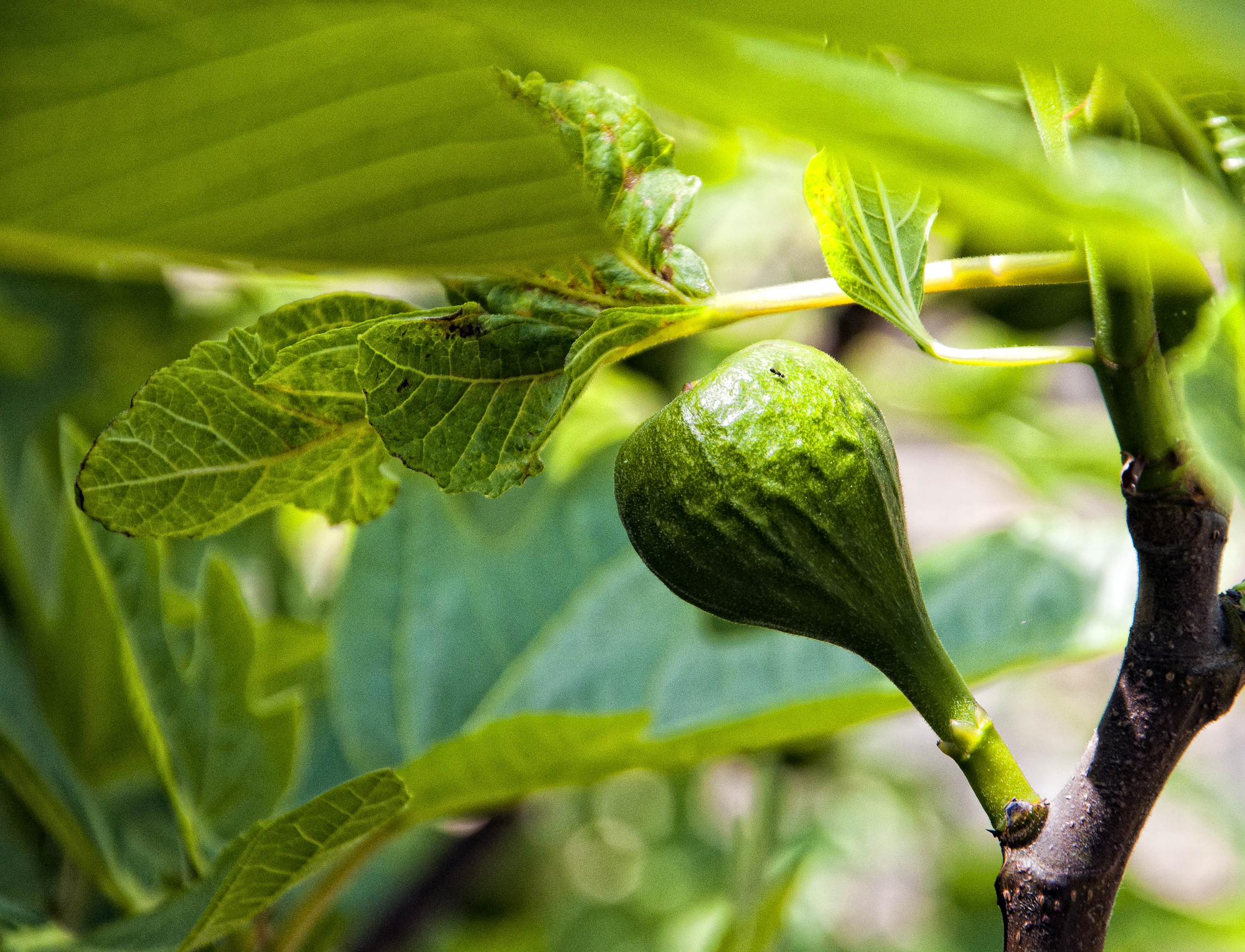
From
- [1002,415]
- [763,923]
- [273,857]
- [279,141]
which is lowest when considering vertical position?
[1002,415]

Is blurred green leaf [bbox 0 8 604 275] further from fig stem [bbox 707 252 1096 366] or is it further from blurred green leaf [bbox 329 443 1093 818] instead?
blurred green leaf [bbox 329 443 1093 818]

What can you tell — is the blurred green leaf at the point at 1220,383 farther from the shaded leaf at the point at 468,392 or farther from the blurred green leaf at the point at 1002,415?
the blurred green leaf at the point at 1002,415

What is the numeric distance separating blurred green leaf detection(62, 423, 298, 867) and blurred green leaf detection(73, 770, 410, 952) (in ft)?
0.33

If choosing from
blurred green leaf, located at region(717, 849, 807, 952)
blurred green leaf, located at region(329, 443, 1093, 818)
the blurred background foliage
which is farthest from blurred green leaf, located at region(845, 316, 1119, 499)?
blurred green leaf, located at region(717, 849, 807, 952)

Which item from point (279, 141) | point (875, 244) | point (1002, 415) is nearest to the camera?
point (279, 141)

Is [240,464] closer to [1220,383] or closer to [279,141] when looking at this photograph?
[279,141]

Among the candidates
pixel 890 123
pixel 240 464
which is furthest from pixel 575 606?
pixel 890 123

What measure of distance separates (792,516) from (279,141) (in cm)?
23

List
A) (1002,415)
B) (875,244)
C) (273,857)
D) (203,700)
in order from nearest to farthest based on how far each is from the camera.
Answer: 1. (875,244)
2. (273,857)
3. (203,700)
4. (1002,415)

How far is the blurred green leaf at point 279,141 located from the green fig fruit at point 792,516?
4.9 inches

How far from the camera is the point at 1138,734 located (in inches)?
16.8

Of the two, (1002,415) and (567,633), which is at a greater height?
(567,633)

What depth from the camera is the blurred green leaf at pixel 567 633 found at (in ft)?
3.17

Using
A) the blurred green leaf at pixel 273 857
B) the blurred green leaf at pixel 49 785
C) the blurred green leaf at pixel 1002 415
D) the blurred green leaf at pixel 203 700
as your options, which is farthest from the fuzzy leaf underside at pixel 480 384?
the blurred green leaf at pixel 1002 415
